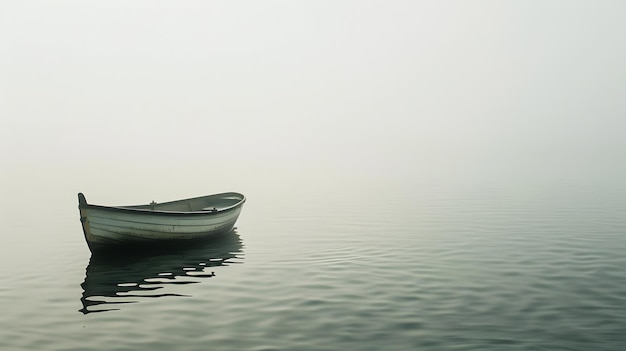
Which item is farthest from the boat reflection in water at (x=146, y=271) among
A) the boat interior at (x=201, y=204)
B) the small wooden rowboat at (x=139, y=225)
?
the boat interior at (x=201, y=204)

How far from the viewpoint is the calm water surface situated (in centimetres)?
1368

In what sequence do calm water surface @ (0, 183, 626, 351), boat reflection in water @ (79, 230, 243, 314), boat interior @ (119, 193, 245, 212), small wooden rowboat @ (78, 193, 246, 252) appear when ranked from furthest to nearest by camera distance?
boat interior @ (119, 193, 245, 212)
small wooden rowboat @ (78, 193, 246, 252)
boat reflection in water @ (79, 230, 243, 314)
calm water surface @ (0, 183, 626, 351)

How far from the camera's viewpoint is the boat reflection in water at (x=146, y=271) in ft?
59.7

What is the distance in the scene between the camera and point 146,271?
72.1ft

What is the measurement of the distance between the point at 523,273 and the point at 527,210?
24.3 m

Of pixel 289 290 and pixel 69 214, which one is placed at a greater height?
pixel 69 214

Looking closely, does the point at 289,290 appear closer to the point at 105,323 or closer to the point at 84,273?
the point at 105,323

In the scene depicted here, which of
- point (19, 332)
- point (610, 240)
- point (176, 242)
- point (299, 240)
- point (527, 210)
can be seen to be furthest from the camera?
point (527, 210)

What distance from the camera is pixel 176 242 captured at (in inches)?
1024

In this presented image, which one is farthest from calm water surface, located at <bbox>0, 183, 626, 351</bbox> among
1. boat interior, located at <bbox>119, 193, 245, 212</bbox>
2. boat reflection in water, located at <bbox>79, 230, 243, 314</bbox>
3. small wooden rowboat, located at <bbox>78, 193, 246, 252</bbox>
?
boat interior, located at <bbox>119, 193, 245, 212</bbox>

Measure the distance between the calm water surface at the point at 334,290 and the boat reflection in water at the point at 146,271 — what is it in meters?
0.09

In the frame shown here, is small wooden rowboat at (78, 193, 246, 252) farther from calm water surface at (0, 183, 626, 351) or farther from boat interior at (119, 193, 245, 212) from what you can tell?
boat interior at (119, 193, 245, 212)

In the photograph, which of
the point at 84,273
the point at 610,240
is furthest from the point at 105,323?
the point at 610,240

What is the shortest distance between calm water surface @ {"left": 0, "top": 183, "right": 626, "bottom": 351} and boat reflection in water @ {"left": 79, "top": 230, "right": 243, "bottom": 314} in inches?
3.4
